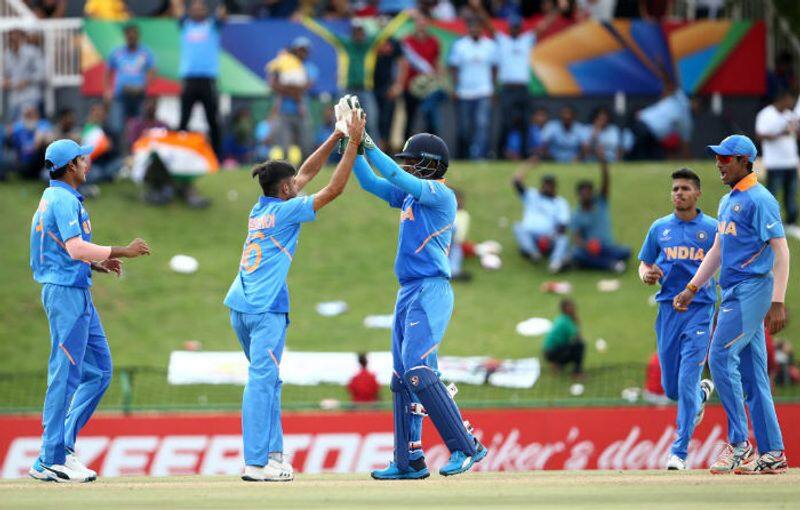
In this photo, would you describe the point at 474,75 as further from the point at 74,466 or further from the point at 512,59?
the point at 74,466

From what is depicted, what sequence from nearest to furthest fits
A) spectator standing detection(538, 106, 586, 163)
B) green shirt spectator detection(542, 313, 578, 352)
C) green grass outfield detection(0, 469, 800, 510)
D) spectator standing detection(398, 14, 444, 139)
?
green grass outfield detection(0, 469, 800, 510) → green shirt spectator detection(542, 313, 578, 352) → spectator standing detection(398, 14, 444, 139) → spectator standing detection(538, 106, 586, 163)

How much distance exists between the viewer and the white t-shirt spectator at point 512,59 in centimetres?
2738

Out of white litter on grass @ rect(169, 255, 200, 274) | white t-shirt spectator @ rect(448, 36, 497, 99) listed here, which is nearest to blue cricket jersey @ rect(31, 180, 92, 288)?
white litter on grass @ rect(169, 255, 200, 274)

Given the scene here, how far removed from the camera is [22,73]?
88.0ft

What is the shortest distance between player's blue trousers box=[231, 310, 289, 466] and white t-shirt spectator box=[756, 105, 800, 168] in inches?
547

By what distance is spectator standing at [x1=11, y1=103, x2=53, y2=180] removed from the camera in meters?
25.1

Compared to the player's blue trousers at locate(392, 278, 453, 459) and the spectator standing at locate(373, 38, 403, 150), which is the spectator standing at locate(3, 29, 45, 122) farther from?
the player's blue trousers at locate(392, 278, 453, 459)

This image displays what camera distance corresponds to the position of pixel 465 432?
10953 millimetres

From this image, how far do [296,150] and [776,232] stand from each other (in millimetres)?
15181

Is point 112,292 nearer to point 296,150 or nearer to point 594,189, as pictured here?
point 296,150

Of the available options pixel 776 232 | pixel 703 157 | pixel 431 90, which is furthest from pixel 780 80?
pixel 776 232

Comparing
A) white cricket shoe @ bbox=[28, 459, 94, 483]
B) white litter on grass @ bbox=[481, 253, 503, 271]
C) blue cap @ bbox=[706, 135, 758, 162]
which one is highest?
blue cap @ bbox=[706, 135, 758, 162]

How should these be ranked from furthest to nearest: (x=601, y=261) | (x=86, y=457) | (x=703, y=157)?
(x=703, y=157) → (x=601, y=261) → (x=86, y=457)

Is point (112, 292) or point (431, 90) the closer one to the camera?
point (112, 292)
